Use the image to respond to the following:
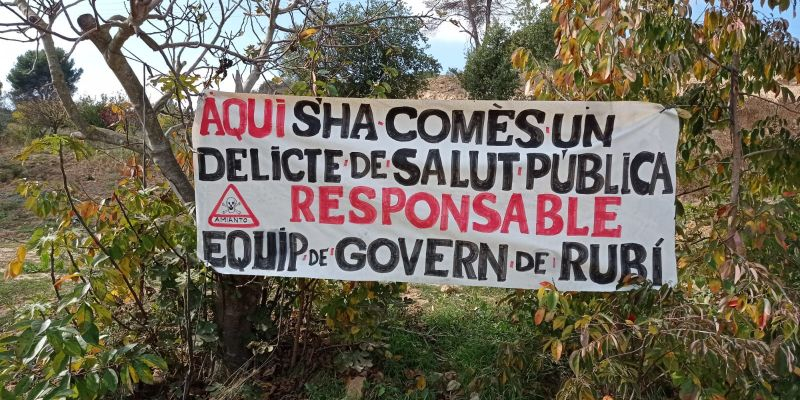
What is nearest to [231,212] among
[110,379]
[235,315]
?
[235,315]

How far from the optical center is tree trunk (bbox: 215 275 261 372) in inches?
117

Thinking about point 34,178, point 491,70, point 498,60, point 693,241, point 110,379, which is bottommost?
point 110,379

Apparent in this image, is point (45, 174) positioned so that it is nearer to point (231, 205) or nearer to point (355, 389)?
point (231, 205)

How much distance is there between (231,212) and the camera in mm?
2717

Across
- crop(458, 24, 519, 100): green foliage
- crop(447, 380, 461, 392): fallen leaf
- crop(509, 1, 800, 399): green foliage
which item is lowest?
crop(447, 380, 461, 392): fallen leaf

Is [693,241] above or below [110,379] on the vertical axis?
above

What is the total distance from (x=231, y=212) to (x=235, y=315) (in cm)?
65

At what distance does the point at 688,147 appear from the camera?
3.04m

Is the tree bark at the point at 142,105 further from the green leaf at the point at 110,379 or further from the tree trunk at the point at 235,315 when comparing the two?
the green leaf at the point at 110,379

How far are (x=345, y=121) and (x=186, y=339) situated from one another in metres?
1.38

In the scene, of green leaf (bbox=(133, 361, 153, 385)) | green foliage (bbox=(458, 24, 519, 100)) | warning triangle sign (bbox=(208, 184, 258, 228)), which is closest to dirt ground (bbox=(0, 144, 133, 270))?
warning triangle sign (bbox=(208, 184, 258, 228))

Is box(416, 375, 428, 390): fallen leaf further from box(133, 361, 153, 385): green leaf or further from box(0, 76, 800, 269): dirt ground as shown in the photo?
box(0, 76, 800, 269): dirt ground

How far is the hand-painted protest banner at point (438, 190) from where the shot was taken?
2.58 metres

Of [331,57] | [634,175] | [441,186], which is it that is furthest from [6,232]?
[634,175]
